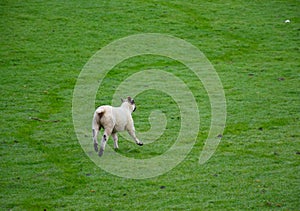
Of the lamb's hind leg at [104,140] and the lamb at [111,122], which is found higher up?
the lamb at [111,122]

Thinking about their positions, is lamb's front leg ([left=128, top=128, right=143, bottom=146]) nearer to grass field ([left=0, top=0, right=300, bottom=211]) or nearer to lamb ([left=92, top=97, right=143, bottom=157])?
lamb ([left=92, top=97, right=143, bottom=157])

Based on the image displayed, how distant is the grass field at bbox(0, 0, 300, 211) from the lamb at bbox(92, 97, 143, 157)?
0.54m

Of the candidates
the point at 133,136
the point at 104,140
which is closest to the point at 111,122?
the point at 104,140

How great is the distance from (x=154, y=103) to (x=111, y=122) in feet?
16.8

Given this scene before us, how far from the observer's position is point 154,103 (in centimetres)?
1711

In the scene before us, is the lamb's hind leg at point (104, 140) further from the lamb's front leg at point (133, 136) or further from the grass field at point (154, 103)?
the lamb's front leg at point (133, 136)

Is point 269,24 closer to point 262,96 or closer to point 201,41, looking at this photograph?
point 201,41

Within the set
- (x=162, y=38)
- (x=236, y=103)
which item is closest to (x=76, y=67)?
(x=162, y=38)

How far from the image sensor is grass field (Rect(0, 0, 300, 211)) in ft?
35.4

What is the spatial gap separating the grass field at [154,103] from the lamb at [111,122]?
535 mm

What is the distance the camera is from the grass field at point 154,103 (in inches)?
425

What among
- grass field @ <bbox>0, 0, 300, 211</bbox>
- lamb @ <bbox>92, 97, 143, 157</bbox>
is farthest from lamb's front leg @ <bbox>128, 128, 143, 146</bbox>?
grass field @ <bbox>0, 0, 300, 211</bbox>

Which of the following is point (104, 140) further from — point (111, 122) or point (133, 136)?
point (133, 136)

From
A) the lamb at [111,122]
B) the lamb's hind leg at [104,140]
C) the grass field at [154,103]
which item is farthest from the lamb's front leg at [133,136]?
the lamb's hind leg at [104,140]
